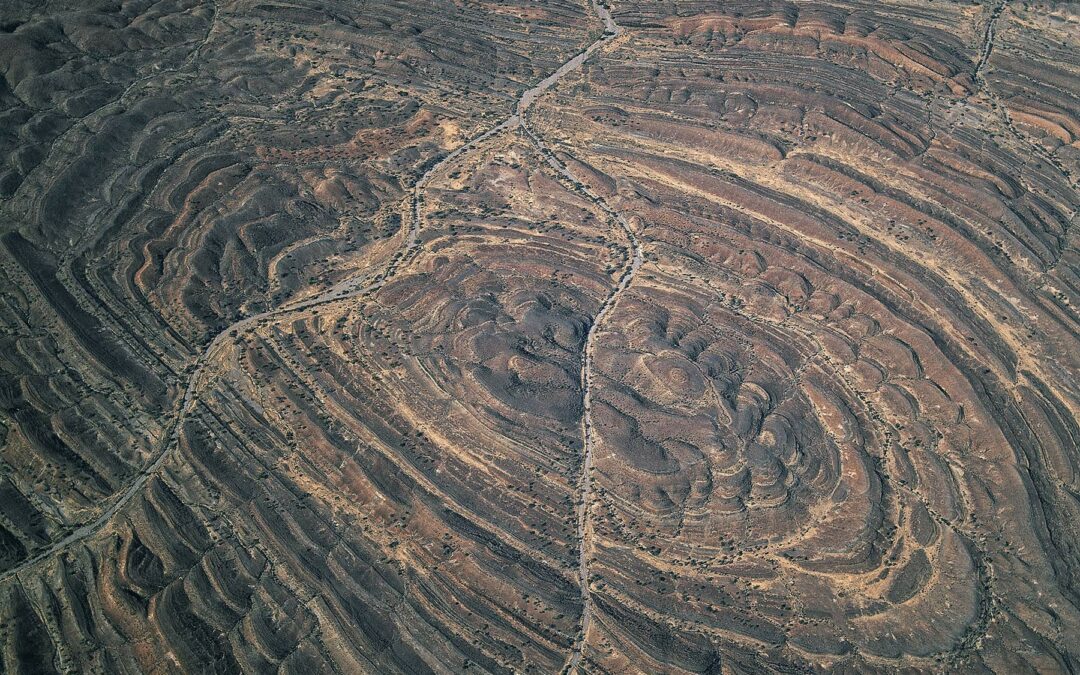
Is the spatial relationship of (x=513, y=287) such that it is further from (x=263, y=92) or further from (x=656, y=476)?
(x=263, y=92)

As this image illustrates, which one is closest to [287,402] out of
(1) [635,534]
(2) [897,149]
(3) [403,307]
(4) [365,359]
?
(4) [365,359]

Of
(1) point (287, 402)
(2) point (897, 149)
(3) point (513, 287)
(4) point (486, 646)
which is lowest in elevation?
(4) point (486, 646)

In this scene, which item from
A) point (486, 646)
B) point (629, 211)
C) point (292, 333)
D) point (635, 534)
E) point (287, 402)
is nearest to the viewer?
point (486, 646)

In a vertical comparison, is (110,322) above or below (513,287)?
below

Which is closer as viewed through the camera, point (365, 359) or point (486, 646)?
point (486, 646)

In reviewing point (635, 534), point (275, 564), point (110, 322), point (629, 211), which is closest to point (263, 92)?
point (110, 322)

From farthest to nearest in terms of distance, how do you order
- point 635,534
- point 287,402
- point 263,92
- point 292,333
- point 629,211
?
point 263,92
point 629,211
point 292,333
point 287,402
point 635,534

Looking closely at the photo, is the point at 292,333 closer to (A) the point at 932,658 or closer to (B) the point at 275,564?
(B) the point at 275,564
